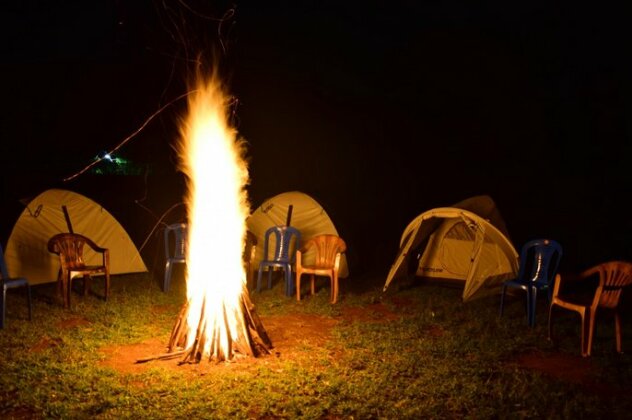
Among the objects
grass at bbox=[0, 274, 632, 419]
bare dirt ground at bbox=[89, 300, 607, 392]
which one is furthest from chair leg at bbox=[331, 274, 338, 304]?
bare dirt ground at bbox=[89, 300, 607, 392]

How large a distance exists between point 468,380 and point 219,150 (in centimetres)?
390

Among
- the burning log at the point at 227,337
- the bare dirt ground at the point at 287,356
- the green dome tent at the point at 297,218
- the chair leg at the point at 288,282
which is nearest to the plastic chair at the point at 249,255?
the green dome tent at the point at 297,218

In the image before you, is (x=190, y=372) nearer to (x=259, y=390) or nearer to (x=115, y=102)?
(x=259, y=390)

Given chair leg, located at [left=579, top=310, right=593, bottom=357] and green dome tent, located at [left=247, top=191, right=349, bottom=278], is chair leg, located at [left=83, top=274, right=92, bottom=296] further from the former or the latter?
chair leg, located at [left=579, top=310, right=593, bottom=357]

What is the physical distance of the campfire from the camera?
6766mm

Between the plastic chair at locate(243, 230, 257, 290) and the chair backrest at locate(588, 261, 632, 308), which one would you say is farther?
the plastic chair at locate(243, 230, 257, 290)

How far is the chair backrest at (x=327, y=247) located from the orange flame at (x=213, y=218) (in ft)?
9.80

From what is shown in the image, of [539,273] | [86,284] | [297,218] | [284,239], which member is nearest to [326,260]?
[284,239]

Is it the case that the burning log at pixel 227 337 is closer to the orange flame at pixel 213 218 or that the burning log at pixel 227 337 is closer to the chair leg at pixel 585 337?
the orange flame at pixel 213 218

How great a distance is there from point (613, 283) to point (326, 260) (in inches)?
187

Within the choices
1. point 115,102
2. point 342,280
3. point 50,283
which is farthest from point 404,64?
point 50,283

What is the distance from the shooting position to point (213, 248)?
7.20 meters

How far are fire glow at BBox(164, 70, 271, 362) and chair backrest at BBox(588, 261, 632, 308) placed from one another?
422 centimetres

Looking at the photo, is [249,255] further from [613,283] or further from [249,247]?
[613,283]
